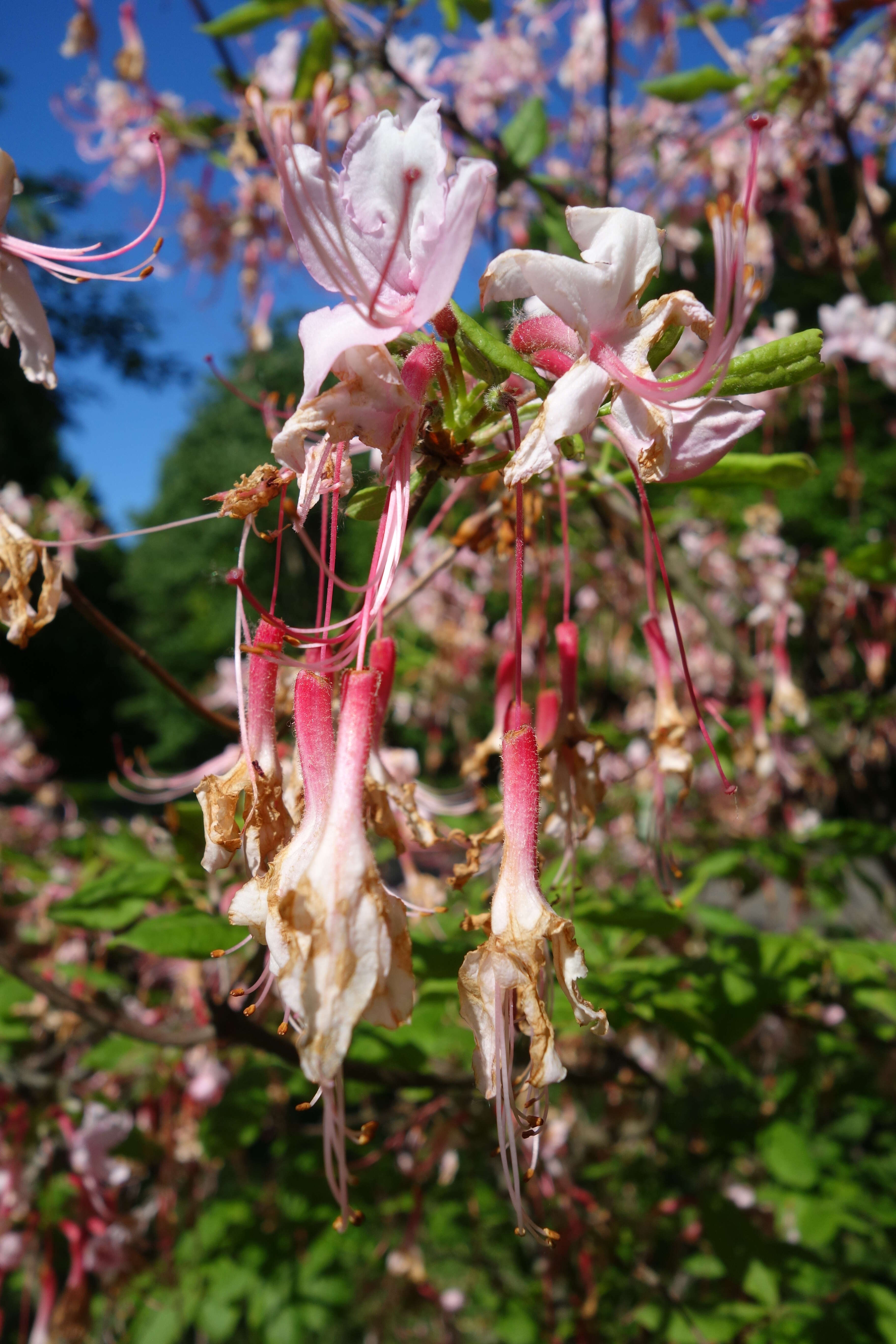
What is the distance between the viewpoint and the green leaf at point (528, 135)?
1.71 meters

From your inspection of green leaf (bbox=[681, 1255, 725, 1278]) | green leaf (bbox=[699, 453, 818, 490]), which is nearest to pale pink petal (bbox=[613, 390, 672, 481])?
green leaf (bbox=[699, 453, 818, 490])

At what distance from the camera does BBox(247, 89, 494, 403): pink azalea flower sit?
0.43m

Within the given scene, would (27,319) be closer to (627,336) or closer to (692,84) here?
(627,336)

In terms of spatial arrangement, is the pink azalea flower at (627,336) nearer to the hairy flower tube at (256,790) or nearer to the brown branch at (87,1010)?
the hairy flower tube at (256,790)

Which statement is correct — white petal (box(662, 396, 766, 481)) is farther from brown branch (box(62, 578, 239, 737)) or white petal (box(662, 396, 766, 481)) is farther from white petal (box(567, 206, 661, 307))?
brown branch (box(62, 578, 239, 737))

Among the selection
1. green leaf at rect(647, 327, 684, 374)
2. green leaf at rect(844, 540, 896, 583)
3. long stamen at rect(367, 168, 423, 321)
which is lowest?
green leaf at rect(647, 327, 684, 374)

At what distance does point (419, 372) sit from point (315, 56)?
165 cm

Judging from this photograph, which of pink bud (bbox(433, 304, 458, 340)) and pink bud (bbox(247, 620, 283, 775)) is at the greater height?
pink bud (bbox(433, 304, 458, 340))

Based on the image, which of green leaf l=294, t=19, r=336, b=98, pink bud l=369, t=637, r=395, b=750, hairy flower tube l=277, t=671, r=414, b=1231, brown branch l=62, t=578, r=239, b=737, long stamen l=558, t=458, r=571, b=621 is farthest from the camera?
green leaf l=294, t=19, r=336, b=98

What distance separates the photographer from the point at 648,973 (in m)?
1.00

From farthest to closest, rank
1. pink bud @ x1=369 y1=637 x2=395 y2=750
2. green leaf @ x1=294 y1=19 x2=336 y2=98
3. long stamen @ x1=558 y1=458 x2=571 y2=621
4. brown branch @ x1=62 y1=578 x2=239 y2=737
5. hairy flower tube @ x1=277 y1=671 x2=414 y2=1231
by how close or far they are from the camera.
Result: 1. green leaf @ x1=294 y1=19 x2=336 y2=98
2. brown branch @ x1=62 y1=578 x2=239 y2=737
3. long stamen @ x1=558 y1=458 x2=571 y2=621
4. pink bud @ x1=369 y1=637 x2=395 y2=750
5. hairy flower tube @ x1=277 y1=671 x2=414 y2=1231

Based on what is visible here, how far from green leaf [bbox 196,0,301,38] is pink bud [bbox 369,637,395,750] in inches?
68.7

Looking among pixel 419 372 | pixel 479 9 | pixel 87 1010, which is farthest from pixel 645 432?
pixel 479 9

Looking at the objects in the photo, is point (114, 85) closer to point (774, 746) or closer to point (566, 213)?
point (774, 746)
